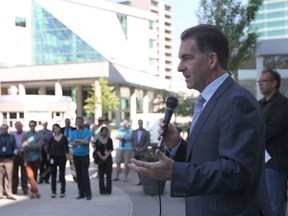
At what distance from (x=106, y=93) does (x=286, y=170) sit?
183ft

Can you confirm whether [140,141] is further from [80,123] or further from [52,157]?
[52,157]

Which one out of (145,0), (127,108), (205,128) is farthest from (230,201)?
(145,0)

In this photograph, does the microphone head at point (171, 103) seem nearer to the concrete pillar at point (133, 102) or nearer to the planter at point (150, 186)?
the planter at point (150, 186)

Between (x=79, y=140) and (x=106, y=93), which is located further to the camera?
(x=106, y=93)

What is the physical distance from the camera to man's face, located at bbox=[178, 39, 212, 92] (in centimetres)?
219

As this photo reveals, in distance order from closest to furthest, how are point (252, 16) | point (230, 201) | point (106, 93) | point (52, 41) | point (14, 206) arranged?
point (230, 201) → point (14, 206) → point (252, 16) → point (106, 93) → point (52, 41)

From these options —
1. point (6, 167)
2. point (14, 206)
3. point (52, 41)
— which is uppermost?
point (52, 41)

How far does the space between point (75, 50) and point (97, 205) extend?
218ft

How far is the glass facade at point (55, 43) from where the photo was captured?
2918 inches

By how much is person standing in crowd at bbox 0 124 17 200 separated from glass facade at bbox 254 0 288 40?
142453mm

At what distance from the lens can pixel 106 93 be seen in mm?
59688

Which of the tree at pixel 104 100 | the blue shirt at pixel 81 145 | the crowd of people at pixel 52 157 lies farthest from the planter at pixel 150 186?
the tree at pixel 104 100

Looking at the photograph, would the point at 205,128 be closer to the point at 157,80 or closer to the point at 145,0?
the point at 157,80

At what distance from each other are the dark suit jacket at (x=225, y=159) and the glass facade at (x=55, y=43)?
72.1 metres
